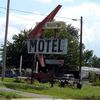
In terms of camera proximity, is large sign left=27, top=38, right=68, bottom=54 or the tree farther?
the tree

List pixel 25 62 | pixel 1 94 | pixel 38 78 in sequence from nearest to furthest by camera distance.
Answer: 1. pixel 1 94
2. pixel 38 78
3. pixel 25 62

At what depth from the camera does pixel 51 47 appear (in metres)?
36.8

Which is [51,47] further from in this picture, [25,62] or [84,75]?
[84,75]

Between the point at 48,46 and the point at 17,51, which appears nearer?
the point at 48,46

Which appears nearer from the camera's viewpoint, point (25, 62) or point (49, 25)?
point (49, 25)

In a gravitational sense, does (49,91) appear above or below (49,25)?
below

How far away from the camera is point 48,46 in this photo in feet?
121

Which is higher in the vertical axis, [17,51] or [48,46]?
[17,51]

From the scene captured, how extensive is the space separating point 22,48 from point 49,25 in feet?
166

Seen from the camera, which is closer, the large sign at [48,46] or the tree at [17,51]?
the large sign at [48,46]

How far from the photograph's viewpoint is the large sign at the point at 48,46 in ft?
118

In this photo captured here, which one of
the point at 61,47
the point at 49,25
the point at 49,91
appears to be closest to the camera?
the point at 49,91

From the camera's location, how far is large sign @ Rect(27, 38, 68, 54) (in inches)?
1413

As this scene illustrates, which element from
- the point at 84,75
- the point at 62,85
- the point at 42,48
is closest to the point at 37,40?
the point at 42,48
